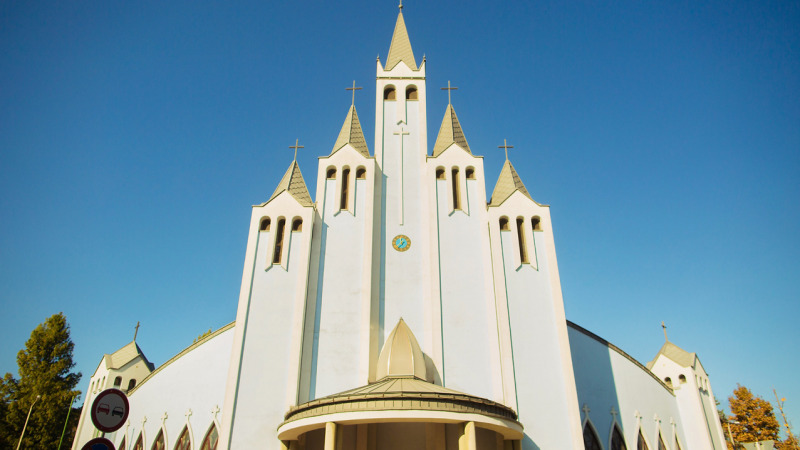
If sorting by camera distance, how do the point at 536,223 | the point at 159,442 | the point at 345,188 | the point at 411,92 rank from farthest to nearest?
the point at 411,92, the point at 345,188, the point at 536,223, the point at 159,442

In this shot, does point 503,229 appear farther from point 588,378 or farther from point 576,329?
point 588,378

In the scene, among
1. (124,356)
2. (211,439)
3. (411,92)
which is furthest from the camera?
(124,356)

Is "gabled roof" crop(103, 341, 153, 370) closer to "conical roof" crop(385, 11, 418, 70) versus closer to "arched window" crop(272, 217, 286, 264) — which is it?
"arched window" crop(272, 217, 286, 264)

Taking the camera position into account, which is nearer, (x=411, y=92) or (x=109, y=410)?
(x=109, y=410)

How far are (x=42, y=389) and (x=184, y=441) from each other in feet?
59.2

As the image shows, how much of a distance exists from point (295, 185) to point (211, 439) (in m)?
9.83

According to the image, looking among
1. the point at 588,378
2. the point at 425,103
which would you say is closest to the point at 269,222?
the point at 425,103

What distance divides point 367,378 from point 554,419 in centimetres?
602

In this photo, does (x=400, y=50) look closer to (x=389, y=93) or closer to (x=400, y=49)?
(x=400, y=49)

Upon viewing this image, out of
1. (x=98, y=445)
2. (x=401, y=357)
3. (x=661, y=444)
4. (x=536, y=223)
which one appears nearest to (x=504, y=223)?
(x=536, y=223)

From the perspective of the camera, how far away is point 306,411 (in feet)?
45.9

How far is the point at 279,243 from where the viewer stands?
1914 cm

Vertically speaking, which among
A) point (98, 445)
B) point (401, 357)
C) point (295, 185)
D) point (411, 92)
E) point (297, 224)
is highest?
point (411, 92)

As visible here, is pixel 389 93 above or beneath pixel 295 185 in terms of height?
above
